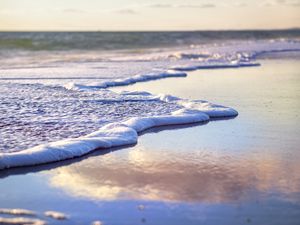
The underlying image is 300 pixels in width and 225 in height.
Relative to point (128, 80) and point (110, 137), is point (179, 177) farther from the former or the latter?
point (128, 80)

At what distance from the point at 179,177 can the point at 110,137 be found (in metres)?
2.01

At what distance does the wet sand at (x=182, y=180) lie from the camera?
16.5 ft

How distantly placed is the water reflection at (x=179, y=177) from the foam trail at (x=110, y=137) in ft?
1.18

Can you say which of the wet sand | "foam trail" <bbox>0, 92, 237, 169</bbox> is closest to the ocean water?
"foam trail" <bbox>0, 92, 237, 169</bbox>

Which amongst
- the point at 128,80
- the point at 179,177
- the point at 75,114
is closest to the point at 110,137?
the point at 179,177

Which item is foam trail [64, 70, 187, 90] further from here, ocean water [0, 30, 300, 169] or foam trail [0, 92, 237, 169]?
foam trail [0, 92, 237, 169]

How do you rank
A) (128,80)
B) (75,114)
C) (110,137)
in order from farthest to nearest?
(128,80) → (75,114) → (110,137)

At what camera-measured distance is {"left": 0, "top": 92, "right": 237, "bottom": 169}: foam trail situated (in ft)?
22.0

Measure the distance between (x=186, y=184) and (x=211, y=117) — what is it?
13.1ft

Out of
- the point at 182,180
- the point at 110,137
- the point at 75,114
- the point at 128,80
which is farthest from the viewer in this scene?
the point at 128,80

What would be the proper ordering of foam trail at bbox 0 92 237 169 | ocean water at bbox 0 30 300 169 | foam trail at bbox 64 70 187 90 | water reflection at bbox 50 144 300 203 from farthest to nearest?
foam trail at bbox 64 70 187 90 < ocean water at bbox 0 30 300 169 < foam trail at bbox 0 92 237 169 < water reflection at bbox 50 144 300 203

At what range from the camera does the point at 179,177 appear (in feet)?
19.9

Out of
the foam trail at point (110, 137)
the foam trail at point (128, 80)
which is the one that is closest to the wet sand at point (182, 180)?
the foam trail at point (110, 137)

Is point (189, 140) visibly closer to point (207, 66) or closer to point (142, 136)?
point (142, 136)
